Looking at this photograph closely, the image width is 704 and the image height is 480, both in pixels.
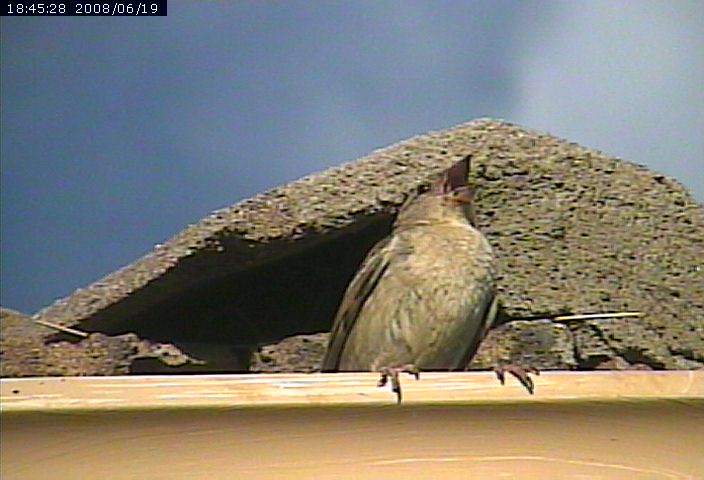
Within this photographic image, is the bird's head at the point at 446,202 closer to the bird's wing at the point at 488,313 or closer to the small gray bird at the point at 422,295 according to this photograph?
the small gray bird at the point at 422,295

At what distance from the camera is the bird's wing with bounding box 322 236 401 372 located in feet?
4.49

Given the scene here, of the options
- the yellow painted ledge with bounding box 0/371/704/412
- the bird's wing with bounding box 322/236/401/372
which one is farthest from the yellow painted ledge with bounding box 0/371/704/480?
the bird's wing with bounding box 322/236/401/372

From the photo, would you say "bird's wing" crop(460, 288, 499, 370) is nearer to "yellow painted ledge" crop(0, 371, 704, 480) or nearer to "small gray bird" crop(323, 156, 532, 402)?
"small gray bird" crop(323, 156, 532, 402)

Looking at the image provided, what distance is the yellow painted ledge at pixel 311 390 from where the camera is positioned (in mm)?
903

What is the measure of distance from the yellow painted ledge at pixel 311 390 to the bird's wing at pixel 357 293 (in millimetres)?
414

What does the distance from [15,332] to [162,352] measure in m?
0.19

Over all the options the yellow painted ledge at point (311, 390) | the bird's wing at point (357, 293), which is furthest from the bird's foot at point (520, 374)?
the bird's wing at point (357, 293)

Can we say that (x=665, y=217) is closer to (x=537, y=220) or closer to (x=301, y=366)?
(x=537, y=220)

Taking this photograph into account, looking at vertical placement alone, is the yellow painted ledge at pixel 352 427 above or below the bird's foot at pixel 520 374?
below

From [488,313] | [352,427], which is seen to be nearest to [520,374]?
[352,427]

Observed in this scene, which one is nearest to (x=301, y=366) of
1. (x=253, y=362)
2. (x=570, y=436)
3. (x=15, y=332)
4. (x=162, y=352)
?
(x=253, y=362)

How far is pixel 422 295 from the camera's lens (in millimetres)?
1484

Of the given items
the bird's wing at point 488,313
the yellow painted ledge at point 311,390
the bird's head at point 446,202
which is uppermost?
the bird's head at point 446,202

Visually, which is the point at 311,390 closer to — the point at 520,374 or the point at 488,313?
the point at 520,374
